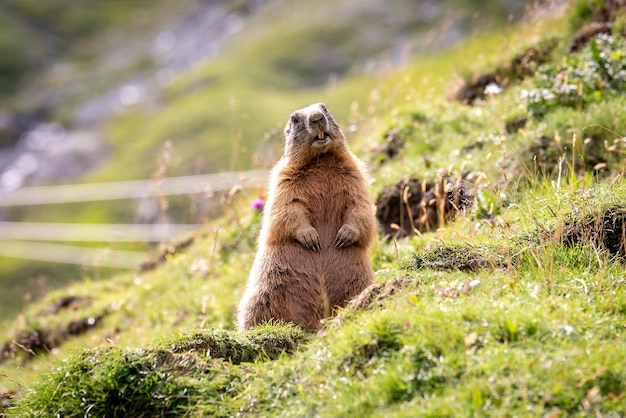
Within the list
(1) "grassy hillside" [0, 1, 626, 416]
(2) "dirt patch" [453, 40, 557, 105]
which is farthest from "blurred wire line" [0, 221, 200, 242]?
(1) "grassy hillside" [0, 1, 626, 416]

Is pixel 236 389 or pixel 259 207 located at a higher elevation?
pixel 259 207

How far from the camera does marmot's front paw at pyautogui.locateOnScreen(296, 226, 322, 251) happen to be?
18.9 ft

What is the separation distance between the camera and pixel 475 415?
3.46m

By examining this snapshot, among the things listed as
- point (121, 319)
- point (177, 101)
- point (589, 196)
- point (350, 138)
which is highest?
point (177, 101)

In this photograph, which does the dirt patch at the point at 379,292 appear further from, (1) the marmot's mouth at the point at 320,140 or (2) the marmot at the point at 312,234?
(1) the marmot's mouth at the point at 320,140

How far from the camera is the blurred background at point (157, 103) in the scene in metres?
17.8

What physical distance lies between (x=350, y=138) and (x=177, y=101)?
18.2 m

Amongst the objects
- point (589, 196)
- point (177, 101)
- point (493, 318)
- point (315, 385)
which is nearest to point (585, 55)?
point (589, 196)

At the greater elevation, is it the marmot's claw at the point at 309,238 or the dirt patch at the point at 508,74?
the dirt patch at the point at 508,74

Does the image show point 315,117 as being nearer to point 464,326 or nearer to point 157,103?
point 464,326

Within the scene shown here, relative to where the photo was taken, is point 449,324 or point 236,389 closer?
point 449,324

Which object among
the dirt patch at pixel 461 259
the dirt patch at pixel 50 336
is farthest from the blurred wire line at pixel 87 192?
the dirt patch at pixel 461 259

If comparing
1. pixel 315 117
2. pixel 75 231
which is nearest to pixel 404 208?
pixel 315 117

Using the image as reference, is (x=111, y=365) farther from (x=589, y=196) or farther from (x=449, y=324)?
(x=589, y=196)
